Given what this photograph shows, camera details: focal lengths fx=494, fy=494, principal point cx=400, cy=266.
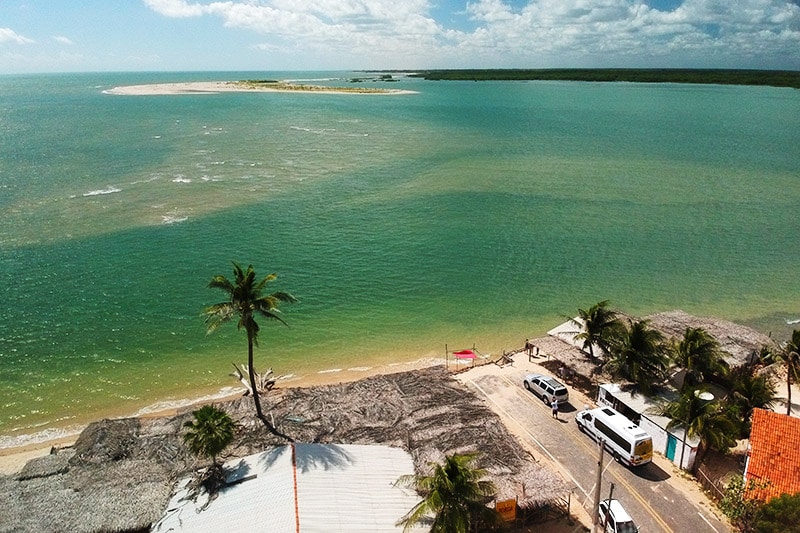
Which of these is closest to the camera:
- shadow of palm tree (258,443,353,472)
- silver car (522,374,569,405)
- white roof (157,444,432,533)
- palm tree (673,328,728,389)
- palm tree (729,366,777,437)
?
white roof (157,444,432,533)

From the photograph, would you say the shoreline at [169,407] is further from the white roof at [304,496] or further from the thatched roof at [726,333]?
the thatched roof at [726,333]

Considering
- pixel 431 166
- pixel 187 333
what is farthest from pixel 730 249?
pixel 187 333

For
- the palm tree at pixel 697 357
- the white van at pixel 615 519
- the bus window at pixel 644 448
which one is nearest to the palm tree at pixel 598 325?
the palm tree at pixel 697 357

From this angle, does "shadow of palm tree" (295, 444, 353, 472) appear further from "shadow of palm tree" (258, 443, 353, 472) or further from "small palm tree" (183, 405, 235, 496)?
"small palm tree" (183, 405, 235, 496)

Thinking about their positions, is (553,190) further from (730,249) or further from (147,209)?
(147,209)

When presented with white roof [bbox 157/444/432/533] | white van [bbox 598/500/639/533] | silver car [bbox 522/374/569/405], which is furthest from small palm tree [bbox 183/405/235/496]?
silver car [bbox 522/374/569/405]

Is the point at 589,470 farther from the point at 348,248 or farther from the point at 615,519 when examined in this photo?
the point at 348,248
